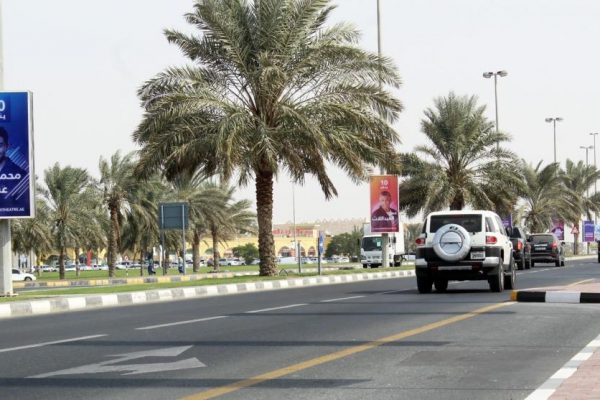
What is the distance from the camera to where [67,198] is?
197ft

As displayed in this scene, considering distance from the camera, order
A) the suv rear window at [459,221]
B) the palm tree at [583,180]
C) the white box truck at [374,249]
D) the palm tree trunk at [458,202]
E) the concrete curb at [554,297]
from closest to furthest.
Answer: the concrete curb at [554,297] < the suv rear window at [459,221] < the palm tree trunk at [458,202] < the white box truck at [374,249] < the palm tree at [583,180]

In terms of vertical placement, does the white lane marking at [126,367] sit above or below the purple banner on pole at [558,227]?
below

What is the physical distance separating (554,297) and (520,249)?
2445cm

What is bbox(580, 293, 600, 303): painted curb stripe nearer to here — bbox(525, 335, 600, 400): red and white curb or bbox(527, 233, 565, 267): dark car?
bbox(525, 335, 600, 400): red and white curb

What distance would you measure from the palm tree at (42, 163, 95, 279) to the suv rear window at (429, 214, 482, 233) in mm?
39875

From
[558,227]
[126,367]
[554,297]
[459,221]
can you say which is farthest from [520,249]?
[558,227]

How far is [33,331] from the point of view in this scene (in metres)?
14.4

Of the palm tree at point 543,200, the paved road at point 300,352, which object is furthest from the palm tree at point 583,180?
the paved road at point 300,352

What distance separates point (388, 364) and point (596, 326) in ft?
17.0

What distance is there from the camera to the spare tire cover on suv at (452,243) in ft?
72.9

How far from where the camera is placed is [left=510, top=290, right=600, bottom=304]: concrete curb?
57.1 ft

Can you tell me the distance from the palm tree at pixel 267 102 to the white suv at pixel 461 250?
31.6 ft

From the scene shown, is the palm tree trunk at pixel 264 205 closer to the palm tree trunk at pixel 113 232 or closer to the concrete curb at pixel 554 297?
the concrete curb at pixel 554 297

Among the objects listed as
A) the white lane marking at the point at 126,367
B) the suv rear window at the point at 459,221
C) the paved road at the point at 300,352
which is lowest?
the paved road at the point at 300,352
